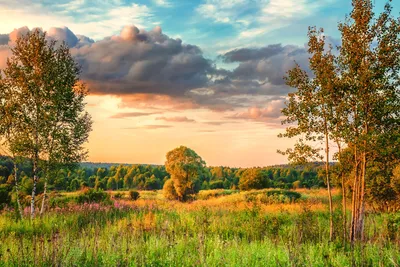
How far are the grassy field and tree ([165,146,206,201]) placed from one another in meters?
21.0

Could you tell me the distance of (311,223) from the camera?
45.1ft

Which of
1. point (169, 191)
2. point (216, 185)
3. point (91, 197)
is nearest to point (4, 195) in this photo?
point (91, 197)

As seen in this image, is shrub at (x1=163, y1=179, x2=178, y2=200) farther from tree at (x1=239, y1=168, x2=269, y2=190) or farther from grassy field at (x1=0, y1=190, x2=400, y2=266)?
grassy field at (x1=0, y1=190, x2=400, y2=266)

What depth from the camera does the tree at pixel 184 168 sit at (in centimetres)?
4128

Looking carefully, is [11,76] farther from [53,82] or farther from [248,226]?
[248,226]

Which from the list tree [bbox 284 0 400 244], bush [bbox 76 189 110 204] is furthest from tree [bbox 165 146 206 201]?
tree [bbox 284 0 400 244]

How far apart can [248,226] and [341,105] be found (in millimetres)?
5392

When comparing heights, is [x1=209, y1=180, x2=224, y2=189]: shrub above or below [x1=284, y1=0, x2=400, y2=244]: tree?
below

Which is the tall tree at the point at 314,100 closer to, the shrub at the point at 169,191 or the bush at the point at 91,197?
the bush at the point at 91,197

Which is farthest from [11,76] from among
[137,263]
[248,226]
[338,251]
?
[338,251]

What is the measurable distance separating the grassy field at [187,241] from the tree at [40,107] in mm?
2922

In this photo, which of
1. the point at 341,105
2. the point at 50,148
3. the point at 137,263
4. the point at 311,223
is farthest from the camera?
the point at 50,148

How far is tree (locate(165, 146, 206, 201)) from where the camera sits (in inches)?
1625

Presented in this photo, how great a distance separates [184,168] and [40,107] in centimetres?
2373
